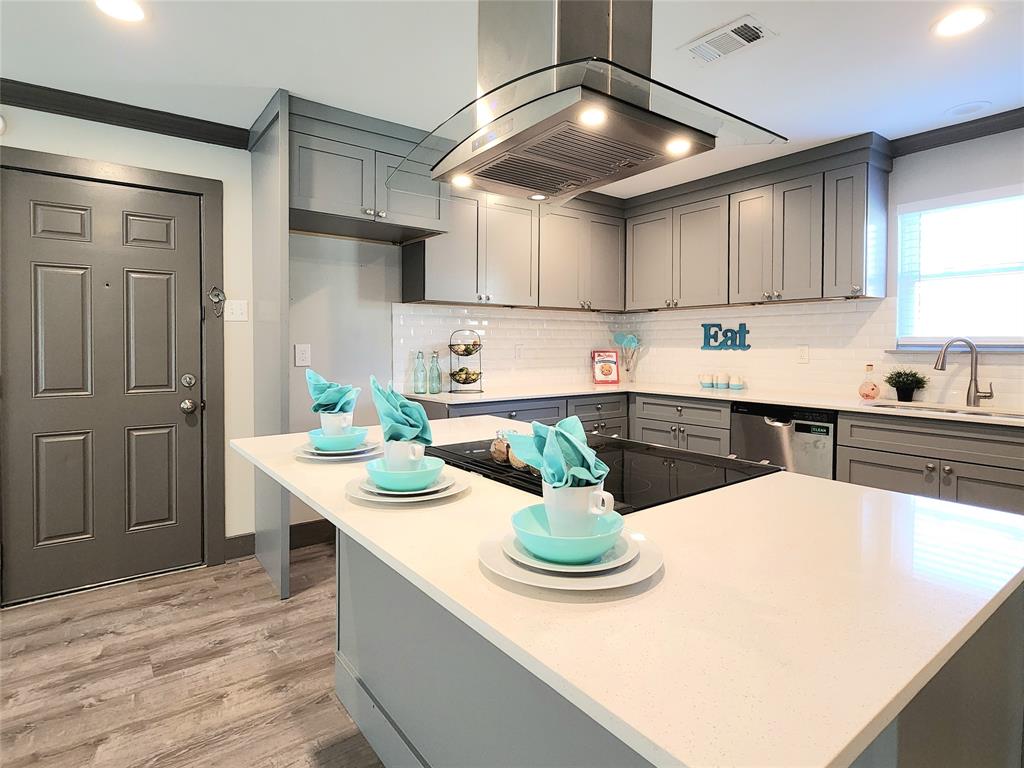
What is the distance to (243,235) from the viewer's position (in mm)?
3328

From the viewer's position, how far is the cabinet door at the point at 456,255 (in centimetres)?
363

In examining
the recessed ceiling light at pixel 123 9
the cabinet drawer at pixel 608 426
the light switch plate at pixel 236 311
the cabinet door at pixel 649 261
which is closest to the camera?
the recessed ceiling light at pixel 123 9

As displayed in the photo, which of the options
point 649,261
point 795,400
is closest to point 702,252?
point 649,261

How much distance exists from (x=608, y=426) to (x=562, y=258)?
1.29 meters

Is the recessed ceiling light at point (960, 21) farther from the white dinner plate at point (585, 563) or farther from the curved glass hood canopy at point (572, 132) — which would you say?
the white dinner plate at point (585, 563)

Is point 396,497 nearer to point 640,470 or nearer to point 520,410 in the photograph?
point 640,470

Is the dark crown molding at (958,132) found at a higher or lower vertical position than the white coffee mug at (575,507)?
higher

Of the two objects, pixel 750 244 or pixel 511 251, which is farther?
pixel 511 251

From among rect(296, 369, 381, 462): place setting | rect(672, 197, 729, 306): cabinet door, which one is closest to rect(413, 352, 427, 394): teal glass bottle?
rect(672, 197, 729, 306): cabinet door

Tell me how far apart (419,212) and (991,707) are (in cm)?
309

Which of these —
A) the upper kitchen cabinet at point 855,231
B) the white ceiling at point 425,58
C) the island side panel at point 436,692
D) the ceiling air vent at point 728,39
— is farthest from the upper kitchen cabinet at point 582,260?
the island side panel at point 436,692

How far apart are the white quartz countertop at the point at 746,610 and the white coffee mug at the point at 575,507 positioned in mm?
98

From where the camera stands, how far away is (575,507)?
87cm

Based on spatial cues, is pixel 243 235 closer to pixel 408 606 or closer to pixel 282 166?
pixel 282 166
